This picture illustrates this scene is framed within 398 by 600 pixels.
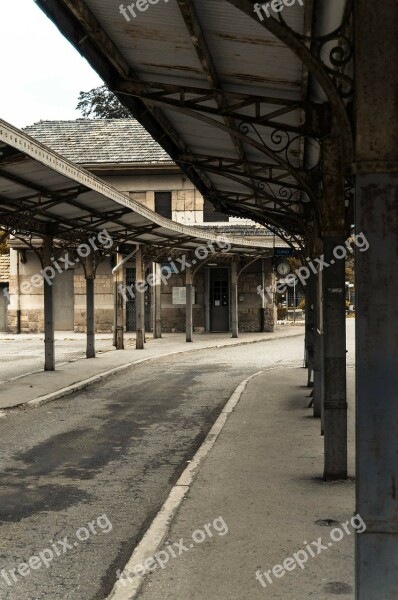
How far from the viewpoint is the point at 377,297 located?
3.82 meters

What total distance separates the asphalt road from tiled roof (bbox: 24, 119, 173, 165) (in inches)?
825

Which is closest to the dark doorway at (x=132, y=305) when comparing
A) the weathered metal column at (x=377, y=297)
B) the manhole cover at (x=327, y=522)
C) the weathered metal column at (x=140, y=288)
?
the weathered metal column at (x=140, y=288)

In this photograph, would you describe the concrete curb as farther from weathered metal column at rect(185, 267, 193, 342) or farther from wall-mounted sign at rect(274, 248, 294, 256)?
weathered metal column at rect(185, 267, 193, 342)

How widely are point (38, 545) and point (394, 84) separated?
4.41 metres

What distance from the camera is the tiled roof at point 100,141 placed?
36.8m

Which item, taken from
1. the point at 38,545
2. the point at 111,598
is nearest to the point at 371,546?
the point at 111,598

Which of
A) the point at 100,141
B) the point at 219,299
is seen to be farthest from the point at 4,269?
the point at 219,299

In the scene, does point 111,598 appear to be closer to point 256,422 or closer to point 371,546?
point 371,546

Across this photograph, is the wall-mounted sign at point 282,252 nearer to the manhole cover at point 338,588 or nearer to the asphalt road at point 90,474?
the asphalt road at point 90,474

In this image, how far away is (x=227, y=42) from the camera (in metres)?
6.38

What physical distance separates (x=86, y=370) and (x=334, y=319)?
40.7ft

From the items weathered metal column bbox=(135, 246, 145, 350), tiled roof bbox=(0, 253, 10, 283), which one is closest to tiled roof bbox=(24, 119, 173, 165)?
tiled roof bbox=(0, 253, 10, 283)

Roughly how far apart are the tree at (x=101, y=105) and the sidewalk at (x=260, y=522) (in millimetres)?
54315

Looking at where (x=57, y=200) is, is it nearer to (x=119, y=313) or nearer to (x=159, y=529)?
(x=159, y=529)
